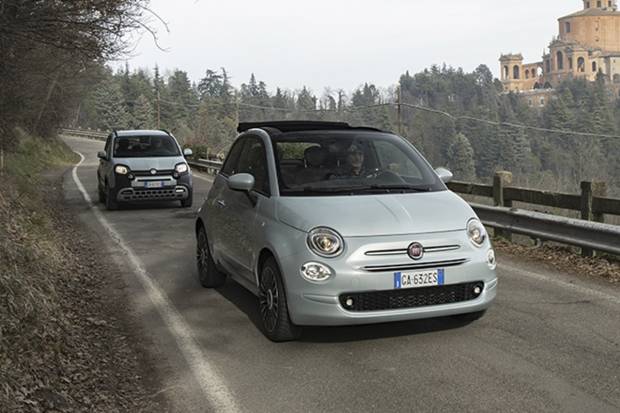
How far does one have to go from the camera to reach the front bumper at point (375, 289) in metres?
5.07

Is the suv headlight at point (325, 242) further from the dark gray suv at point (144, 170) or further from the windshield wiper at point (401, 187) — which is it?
the dark gray suv at point (144, 170)

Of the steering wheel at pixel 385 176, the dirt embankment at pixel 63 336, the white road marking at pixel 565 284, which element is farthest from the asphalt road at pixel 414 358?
the steering wheel at pixel 385 176

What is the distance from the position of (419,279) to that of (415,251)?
0.21 meters

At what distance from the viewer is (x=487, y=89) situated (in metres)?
171

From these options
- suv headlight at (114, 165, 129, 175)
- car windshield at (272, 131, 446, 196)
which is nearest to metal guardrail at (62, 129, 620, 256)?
car windshield at (272, 131, 446, 196)

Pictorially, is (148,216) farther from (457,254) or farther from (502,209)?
(457,254)

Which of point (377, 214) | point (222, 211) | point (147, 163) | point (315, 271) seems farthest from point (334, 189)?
point (147, 163)

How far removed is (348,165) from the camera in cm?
628

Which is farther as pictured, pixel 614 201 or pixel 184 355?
pixel 614 201

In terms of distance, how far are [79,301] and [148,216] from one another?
7581 millimetres

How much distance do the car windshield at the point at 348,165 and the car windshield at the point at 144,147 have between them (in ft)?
34.2

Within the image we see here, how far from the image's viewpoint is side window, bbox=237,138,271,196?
6257mm

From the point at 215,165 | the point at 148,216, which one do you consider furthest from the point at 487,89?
the point at 148,216

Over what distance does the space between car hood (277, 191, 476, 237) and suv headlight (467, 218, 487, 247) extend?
0.06 metres
